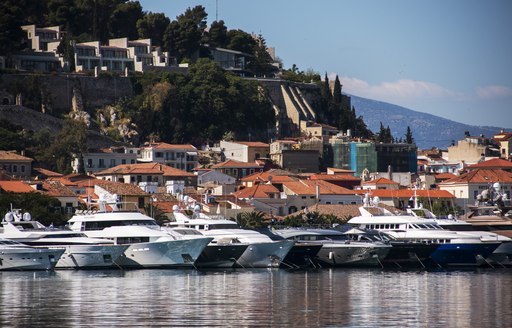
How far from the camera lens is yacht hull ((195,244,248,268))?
82.6 metres

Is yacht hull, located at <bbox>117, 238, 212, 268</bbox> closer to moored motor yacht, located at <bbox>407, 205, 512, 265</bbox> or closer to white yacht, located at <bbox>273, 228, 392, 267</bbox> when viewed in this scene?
white yacht, located at <bbox>273, 228, 392, 267</bbox>

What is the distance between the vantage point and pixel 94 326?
5191 centimetres

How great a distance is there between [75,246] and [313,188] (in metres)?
43.2

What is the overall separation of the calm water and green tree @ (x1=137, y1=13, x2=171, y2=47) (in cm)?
7924

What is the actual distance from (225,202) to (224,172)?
78.4 ft

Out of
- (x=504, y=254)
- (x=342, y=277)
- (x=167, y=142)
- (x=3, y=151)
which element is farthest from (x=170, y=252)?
(x=167, y=142)

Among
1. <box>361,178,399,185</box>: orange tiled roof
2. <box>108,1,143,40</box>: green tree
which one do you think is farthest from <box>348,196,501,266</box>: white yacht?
<box>108,1,143,40</box>: green tree

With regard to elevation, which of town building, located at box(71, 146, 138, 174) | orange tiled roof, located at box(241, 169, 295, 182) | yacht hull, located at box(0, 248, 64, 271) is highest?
town building, located at box(71, 146, 138, 174)

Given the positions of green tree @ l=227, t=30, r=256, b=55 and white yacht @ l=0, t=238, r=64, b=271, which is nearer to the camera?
white yacht @ l=0, t=238, r=64, b=271

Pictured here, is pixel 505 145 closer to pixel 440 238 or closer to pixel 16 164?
pixel 16 164

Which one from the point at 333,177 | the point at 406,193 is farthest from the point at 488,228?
the point at 333,177

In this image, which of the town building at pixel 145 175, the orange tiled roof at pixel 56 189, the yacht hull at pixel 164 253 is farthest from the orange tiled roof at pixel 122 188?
the yacht hull at pixel 164 253

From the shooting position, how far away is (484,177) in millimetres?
126250

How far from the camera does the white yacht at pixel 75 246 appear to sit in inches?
3199
